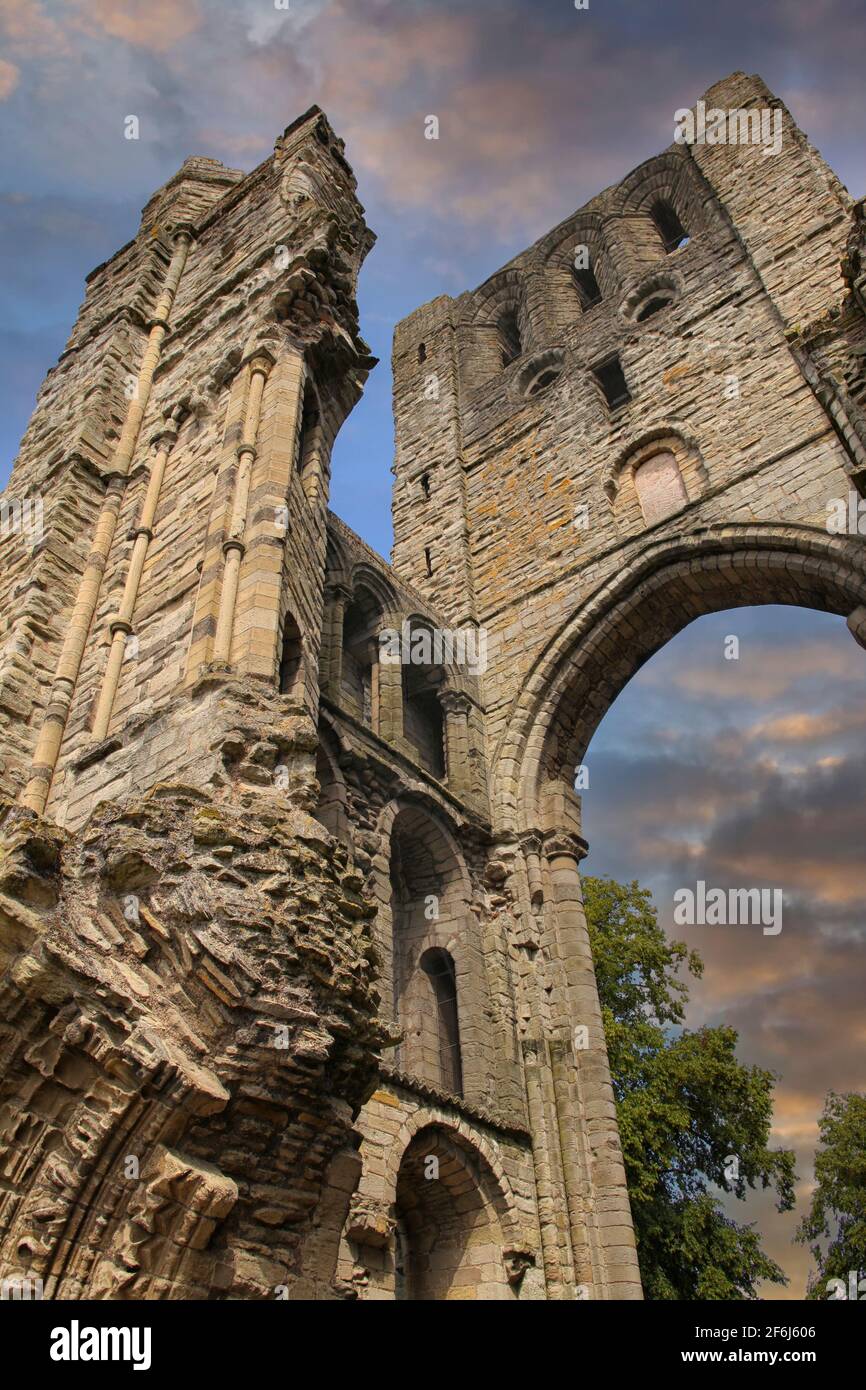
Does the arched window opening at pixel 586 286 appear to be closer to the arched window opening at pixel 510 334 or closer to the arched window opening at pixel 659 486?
the arched window opening at pixel 510 334

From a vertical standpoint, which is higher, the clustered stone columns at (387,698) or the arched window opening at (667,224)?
the arched window opening at (667,224)

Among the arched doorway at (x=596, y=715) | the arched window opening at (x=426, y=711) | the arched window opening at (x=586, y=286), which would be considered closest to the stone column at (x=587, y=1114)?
the arched doorway at (x=596, y=715)

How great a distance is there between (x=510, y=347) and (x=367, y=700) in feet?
30.9

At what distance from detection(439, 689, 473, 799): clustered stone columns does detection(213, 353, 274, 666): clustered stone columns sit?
4.37 metres

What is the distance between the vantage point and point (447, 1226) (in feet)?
24.4

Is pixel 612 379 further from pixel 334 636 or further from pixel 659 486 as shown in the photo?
pixel 334 636

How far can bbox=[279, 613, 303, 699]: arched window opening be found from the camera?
595 centimetres

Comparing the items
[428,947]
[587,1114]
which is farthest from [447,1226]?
[428,947]

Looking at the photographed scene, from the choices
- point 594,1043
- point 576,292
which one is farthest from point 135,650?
point 576,292

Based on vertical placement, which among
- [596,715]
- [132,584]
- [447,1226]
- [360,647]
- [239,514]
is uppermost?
[360,647]

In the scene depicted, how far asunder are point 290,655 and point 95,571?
7.29ft

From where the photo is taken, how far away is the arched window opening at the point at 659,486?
10875 mm

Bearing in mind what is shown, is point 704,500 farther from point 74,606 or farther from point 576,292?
point 576,292

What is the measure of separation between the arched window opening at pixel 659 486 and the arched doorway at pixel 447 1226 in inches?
263
